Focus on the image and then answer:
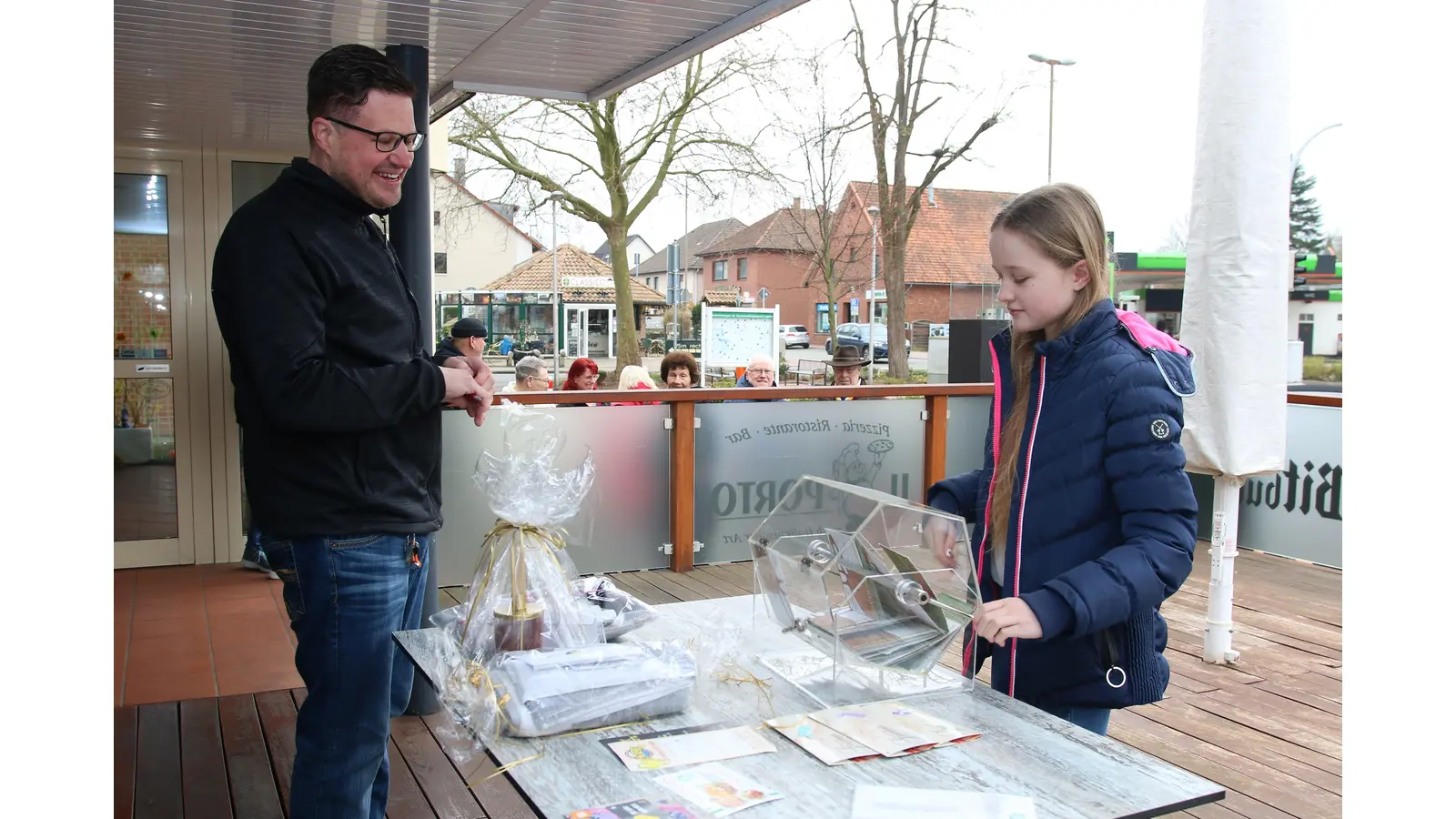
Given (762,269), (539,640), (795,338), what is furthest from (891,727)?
(762,269)

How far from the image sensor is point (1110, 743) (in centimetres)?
155

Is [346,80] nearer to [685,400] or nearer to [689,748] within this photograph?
[689,748]

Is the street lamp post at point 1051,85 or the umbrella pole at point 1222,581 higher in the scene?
the street lamp post at point 1051,85

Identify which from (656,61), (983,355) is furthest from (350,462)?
(983,355)

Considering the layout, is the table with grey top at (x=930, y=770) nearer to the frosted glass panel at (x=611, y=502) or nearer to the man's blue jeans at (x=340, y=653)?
the man's blue jeans at (x=340, y=653)

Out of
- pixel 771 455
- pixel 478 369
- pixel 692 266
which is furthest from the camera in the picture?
pixel 692 266

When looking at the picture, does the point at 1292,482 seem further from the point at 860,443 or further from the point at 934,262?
the point at 934,262

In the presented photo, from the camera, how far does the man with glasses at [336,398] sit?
6.21ft

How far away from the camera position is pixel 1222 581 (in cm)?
472

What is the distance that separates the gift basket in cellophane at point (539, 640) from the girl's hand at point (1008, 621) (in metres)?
0.46

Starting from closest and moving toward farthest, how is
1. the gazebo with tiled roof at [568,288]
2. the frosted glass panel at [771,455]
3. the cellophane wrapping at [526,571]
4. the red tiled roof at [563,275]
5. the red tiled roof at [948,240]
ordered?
the cellophane wrapping at [526,571] → the frosted glass panel at [771,455] → the gazebo with tiled roof at [568,288] → the red tiled roof at [563,275] → the red tiled roof at [948,240]

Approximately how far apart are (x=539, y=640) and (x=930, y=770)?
2.33ft

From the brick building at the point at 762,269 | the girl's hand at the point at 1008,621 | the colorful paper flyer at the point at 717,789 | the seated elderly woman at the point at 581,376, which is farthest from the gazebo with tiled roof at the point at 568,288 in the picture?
the colorful paper flyer at the point at 717,789

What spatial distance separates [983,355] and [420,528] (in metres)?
8.24
